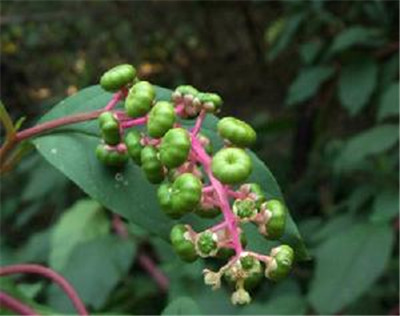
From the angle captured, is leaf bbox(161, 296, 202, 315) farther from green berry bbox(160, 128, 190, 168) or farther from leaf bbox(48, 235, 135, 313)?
leaf bbox(48, 235, 135, 313)

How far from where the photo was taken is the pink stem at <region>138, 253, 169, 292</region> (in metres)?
1.89

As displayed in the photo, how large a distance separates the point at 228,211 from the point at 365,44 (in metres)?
1.32

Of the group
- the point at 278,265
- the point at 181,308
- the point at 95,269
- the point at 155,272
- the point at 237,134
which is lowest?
the point at 155,272

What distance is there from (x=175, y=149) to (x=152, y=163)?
57mm

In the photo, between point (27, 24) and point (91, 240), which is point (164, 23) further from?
point (91, 240)

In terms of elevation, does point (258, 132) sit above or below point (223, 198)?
below

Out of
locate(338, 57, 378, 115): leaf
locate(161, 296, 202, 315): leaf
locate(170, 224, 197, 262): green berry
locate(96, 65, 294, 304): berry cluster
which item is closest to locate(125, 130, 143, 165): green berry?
locate(96, 65, 294, 304): berry cluster

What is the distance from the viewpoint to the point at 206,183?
2.72 ft

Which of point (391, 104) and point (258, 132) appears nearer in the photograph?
point (391, 104)

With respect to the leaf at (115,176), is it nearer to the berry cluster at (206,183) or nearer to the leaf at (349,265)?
the berry cluster at (206,183)

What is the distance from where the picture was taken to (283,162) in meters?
2.48

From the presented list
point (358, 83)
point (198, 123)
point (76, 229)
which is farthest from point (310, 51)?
point (198, 123)

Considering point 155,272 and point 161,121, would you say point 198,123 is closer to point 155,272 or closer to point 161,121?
point 161,121

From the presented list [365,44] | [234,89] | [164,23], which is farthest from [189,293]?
[234,89]
